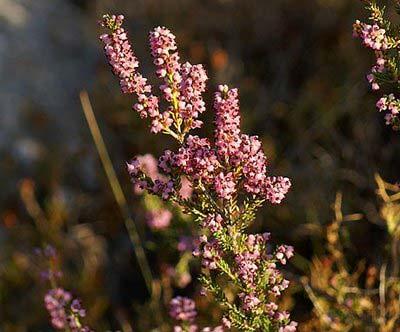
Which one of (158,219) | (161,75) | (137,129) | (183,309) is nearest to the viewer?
(161,75)

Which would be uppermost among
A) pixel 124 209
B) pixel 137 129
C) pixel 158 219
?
pixel 137 129

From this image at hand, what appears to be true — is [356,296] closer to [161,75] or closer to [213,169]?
[213,169]

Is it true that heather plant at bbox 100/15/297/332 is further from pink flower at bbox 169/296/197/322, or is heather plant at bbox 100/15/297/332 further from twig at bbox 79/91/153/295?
twig at bbox 79/91/153/295

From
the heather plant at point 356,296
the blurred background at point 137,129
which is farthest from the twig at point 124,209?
the heather plant at point 356,296

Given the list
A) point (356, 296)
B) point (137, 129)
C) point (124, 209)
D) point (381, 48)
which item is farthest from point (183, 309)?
point (137, 129)

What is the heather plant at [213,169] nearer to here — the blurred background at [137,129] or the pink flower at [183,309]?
the pink flower at [183,309]
